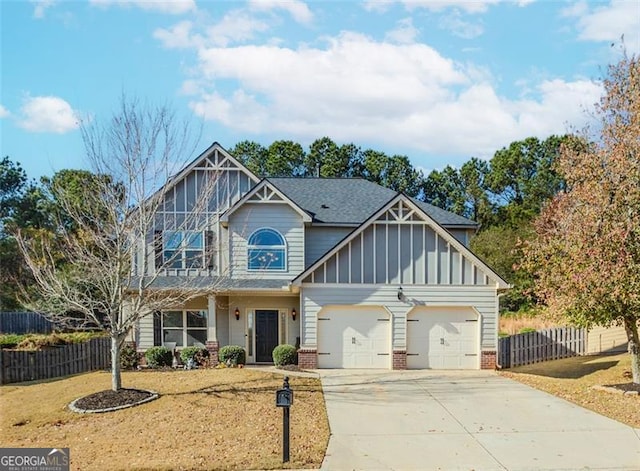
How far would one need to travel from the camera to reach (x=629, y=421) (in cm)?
1053

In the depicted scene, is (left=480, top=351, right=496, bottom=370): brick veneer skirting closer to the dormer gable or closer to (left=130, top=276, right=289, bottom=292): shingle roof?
(left=130, top=276, right=289, bottom=292): shingle roof

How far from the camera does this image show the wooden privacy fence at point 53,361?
1723 cm

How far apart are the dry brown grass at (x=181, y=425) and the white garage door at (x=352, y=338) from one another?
2.64 m

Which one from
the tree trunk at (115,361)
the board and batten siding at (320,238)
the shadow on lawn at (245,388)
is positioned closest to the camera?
the tree trunk at (115,361)

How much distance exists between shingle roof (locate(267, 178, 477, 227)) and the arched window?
5.72 feet

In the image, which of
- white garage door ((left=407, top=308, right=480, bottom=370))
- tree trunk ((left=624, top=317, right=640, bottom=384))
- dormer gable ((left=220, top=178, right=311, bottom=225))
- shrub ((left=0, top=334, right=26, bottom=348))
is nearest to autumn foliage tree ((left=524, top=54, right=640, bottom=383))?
tree trunk ((left=624, top=317, right=640, bottom=384))

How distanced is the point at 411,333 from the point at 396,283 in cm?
179

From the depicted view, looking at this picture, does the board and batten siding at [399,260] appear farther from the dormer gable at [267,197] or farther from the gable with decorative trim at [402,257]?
the dormer gable at [267,197]

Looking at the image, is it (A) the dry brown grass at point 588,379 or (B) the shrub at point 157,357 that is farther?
(B) the shrub at point 157,357

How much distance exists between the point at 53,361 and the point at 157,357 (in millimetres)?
3471

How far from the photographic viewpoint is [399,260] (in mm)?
17375

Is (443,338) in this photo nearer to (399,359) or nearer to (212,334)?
(399,359)

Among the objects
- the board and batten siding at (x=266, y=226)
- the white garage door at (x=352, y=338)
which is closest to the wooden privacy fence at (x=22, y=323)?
the board and batten siding at (x=266, y=226)

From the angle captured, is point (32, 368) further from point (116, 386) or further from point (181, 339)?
point (116, 386)
